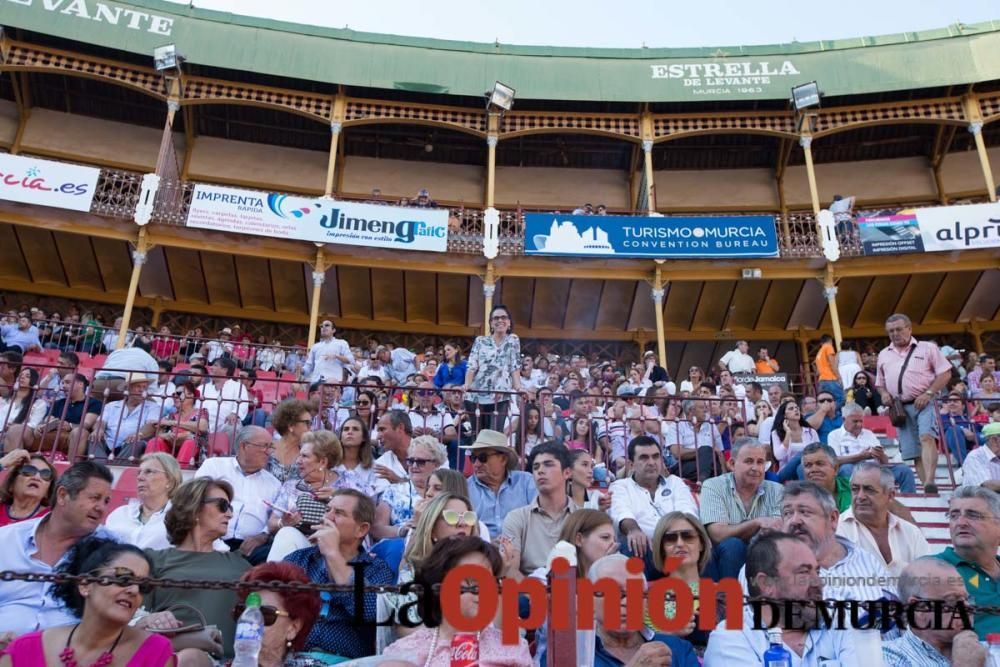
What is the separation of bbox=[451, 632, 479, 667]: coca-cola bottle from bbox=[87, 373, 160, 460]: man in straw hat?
5.21m

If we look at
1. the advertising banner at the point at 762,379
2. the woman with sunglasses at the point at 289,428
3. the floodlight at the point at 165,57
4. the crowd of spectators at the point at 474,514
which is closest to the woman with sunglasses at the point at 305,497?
the crowd of spectators at the point at 474,514

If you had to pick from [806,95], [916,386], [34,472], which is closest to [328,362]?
[34,472]

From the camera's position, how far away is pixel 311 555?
3711 mm

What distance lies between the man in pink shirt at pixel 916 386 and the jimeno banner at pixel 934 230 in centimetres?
838

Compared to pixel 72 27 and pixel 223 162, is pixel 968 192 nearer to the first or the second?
pixel 223 162

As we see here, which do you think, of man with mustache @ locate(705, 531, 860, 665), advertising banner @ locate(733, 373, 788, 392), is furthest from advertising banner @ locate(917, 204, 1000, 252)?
man with mustache @ locate(705, 531, 860, 665)

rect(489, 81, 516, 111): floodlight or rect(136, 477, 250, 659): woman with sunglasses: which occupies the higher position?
rect(489, 81, 516, 111): floodlight

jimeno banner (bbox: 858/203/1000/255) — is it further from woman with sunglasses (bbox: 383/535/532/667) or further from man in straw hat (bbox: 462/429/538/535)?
woman with sunglasses (bbox: 383/535/532/667)

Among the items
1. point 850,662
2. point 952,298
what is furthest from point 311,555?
point 952,298

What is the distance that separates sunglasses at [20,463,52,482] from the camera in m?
4.02

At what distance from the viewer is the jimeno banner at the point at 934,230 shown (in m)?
14.6

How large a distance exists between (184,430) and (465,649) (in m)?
5.29

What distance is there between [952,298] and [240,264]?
54.2ft

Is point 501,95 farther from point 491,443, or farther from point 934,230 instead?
Result: point 491,443
